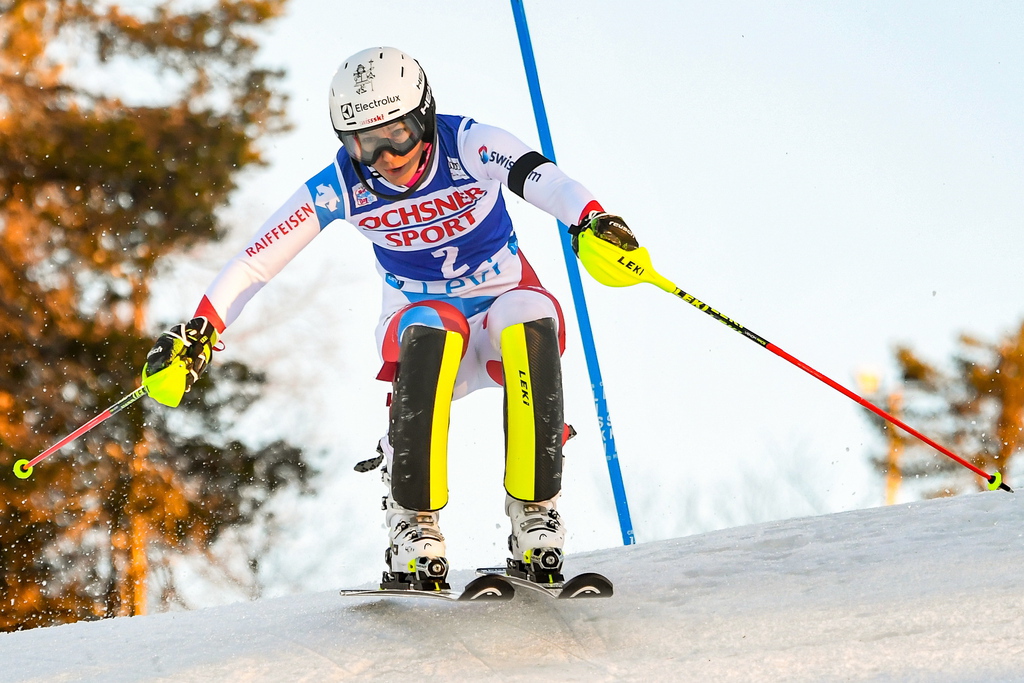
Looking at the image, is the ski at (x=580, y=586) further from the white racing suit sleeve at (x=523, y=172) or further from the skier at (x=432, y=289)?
the white racing suit sleeve at (x=523, y=172)

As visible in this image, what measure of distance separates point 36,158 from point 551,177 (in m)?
9.97

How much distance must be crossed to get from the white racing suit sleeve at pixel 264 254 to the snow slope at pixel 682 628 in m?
1.04

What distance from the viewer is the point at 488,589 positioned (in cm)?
268

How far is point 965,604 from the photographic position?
8.89 ft

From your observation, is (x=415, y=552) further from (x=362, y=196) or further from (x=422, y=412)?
(x=362, y=196)

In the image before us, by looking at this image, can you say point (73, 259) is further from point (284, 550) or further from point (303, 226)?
point (303, 226)

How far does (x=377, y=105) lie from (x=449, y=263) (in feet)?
1.84

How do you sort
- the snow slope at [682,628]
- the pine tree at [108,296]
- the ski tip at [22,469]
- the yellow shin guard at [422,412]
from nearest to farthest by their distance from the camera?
the snow slope at [682,628] → the ski tip at [22,469] → the yellow shin guard at [422,412] → the pine tree at [108,296]

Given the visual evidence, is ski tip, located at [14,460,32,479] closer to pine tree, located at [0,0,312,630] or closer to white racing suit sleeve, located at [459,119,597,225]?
white racing suit sleeve, located at [459,119,597,225]

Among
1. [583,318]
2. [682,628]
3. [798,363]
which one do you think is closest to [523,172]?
[798,363]

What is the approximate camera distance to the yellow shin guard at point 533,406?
2.86 m

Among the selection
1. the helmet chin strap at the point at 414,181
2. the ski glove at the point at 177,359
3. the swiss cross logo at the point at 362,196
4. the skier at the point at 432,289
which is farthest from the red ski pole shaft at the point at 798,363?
the ski glove at the point at 177,359

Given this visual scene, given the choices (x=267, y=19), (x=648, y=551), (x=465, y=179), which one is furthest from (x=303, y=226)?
(x=267, y=19)

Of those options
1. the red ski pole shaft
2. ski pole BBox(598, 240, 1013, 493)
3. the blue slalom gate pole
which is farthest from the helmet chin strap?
the blue slalom gate pole
